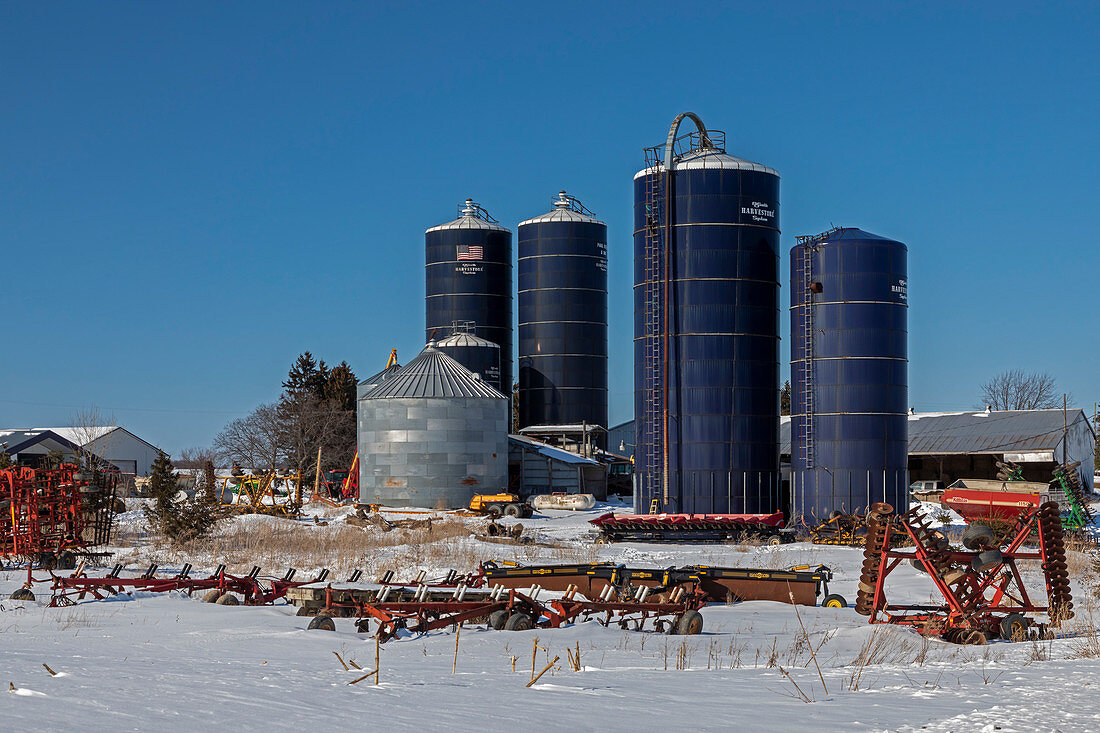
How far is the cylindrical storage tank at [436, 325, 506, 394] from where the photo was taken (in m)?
65.6

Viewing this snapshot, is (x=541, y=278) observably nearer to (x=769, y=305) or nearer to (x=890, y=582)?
(x=769, y=305)

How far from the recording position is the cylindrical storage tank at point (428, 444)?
51.0 m

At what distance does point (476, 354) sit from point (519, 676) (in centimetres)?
5599

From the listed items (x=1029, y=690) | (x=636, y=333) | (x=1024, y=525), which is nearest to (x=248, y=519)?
(x=636, y=333)

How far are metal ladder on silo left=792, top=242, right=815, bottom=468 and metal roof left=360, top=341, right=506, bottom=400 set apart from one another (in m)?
16.4

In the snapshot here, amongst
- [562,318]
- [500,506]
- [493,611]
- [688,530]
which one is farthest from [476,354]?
[493,611]

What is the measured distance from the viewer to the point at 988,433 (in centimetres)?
6544

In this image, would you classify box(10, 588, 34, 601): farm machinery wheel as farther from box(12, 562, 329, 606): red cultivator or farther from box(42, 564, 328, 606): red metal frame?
box(42, 564, 328, 606): red metal frame

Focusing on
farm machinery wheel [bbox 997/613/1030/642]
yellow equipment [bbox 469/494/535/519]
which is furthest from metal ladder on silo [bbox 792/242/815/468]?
farm machinery wheel [bbox 997/613/1030/642]

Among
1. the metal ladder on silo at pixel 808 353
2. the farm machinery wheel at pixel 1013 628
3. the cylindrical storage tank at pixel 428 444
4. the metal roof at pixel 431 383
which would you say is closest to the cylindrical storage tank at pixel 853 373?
the metal ladder on silo at pixel 808 353

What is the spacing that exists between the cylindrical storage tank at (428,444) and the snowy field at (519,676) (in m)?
31.8

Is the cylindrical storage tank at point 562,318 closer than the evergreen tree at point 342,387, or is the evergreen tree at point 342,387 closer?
the cylindrical storage tank at point 562,318

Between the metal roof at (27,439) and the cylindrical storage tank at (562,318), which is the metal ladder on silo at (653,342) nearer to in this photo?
the cylindrical storage tank at (562,318)

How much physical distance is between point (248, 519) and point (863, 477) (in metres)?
22.4
